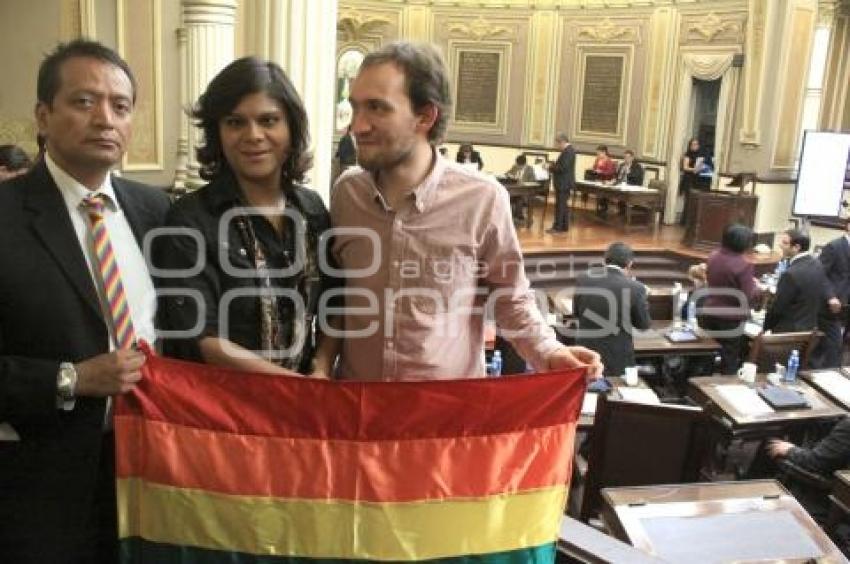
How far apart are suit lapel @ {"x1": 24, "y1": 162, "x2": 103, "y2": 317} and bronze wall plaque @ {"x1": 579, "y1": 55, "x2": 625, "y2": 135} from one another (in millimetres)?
13574

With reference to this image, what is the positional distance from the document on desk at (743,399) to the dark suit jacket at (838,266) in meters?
2.55

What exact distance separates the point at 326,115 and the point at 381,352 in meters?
4.23

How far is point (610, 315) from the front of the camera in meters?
5.46

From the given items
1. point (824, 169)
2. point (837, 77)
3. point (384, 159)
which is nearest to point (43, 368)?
point (384, 159)

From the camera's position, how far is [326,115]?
6020 millimetres

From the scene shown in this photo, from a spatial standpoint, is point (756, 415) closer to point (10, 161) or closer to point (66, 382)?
point (66, 382)

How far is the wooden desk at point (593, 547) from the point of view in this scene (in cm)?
162

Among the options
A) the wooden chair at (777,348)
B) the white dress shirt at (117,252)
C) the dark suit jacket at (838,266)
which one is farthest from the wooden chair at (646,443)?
the dark suit jacket at (838,266)

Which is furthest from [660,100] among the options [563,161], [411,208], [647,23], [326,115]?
[411,208]

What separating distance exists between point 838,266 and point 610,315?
2891 millimetres

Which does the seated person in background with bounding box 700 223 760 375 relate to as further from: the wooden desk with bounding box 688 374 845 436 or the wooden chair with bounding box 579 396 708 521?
the wooden chair with bounding box 579 396 708 521

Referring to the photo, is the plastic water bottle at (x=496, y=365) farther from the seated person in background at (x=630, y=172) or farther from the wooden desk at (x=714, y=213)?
the seated person in background at (x=630, y=172)

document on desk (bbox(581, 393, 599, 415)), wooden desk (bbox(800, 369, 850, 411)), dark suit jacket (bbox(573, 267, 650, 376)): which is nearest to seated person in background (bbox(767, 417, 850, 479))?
wooden desk (bbox(800, 369, 850, 411))

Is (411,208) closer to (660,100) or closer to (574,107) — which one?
(660,100)
